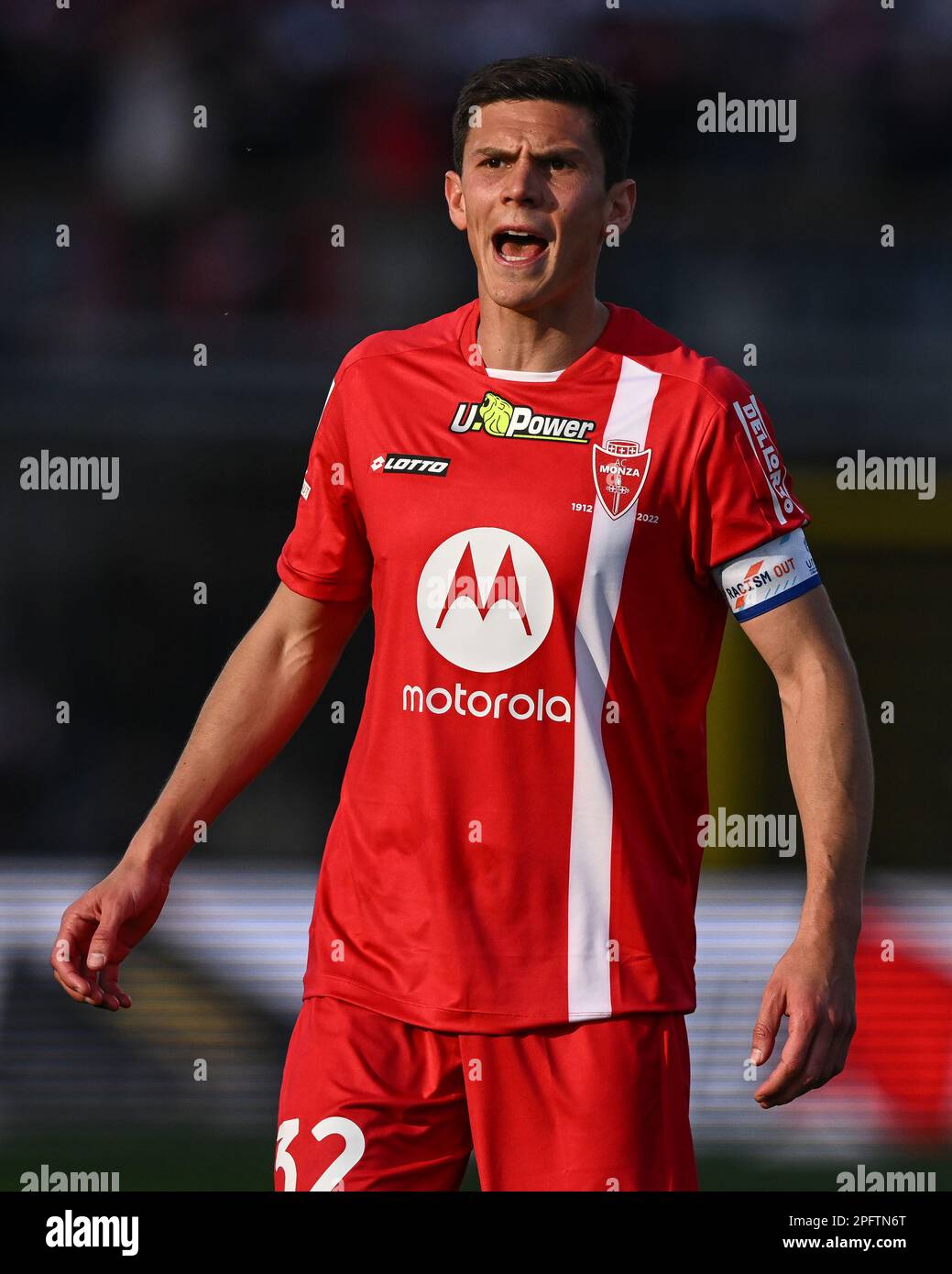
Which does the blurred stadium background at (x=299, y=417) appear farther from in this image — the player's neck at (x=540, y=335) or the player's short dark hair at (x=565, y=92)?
the player's short dark hair at (x=565, y=92)

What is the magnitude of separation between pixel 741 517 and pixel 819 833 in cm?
41

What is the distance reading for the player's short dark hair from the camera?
232 cm

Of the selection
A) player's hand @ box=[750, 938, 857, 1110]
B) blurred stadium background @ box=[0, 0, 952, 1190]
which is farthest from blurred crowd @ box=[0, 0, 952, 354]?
player's hand @ box=[750, 938, 857, 1110]

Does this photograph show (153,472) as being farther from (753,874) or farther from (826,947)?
(826,947)

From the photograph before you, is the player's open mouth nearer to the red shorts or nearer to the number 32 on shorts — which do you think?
the red shorts

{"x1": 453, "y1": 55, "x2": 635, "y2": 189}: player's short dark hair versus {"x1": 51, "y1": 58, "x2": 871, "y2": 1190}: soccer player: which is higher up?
{"x1": 453, "y1": 55, "x2": 635, "y2": 189}: player's short dark hair

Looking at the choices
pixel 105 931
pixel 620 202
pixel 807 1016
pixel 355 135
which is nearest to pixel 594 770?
pixel 807 1016

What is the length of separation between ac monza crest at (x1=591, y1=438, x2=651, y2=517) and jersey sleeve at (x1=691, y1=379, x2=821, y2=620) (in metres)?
0.07

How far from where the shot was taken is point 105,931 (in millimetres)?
2314

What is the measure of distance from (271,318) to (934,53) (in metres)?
3.06

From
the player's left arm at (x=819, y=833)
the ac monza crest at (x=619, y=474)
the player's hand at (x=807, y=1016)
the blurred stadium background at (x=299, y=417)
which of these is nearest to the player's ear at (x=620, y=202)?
the ac monza crest at (x=619, y=474)
